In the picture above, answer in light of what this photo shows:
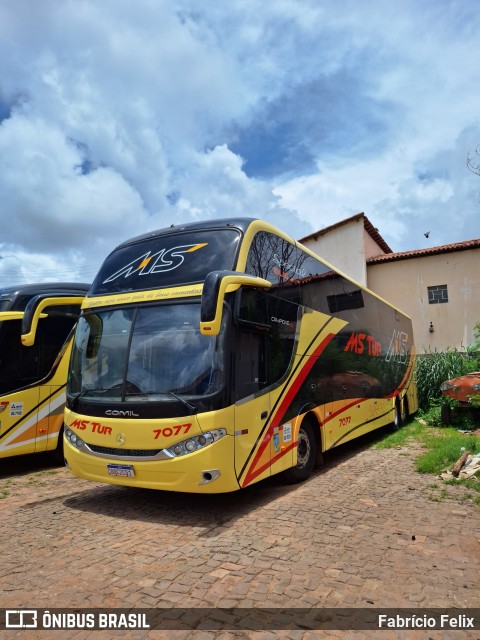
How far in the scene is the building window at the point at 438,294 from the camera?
75.3 feet

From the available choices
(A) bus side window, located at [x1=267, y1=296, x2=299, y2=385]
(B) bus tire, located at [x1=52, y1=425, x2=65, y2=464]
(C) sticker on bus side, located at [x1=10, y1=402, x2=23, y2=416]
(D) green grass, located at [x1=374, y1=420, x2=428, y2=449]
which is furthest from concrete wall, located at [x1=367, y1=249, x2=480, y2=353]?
(C) sticker on bus side, located at [x1=10, y1=402, x2=23, y2=416]

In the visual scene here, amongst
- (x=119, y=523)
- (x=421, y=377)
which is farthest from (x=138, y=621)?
(x=421, y=377)

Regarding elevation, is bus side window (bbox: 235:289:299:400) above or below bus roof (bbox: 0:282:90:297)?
below

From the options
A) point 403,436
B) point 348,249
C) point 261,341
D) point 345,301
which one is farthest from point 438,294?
point 261,341

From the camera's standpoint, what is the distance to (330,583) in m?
4.05

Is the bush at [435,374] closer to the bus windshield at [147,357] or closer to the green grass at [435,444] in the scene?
the green grass at [435,444]

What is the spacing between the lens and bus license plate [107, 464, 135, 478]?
5.67 metres

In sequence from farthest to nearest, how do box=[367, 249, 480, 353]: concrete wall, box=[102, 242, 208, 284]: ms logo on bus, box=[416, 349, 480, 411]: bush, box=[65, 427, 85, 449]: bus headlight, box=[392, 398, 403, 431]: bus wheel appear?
box=[367, 249, 480, 353]: concrete wall → box=[416, 349, 480, 411]: bush → box=[392, 398, 403, 431]: bus wheel → box=[102, 242, 208, 284]: ms logo on bus → box=[65, 427, 85, 449]: bus headlight

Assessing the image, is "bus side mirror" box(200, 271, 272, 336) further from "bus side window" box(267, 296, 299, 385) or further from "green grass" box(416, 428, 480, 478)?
"green grass" box(416, 428, 480, 478)

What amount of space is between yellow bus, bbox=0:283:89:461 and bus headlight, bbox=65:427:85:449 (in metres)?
2.16

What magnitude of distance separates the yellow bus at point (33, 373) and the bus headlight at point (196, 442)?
3.43m

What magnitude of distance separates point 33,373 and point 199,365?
438cm

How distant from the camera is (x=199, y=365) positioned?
221 inches

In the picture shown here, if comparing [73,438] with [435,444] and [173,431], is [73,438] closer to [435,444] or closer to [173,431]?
[173,431]
